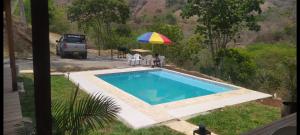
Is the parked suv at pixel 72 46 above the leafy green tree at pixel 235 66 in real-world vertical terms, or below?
above

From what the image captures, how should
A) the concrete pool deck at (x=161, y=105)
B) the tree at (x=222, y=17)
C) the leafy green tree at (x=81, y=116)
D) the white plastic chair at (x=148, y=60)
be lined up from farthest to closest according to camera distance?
the white plastic chair at (x=148, y=60) → the tree at (x=222, y=17) → the concrete pool deck at (x=161, y=105) → the leafy green tree at (x=81, y=116)

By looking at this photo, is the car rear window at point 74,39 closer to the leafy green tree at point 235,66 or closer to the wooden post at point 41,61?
the leafy green tree at point 235,66

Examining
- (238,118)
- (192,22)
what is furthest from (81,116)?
(192,22)

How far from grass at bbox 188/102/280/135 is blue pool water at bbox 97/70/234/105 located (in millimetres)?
2879

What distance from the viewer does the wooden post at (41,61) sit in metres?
2.22

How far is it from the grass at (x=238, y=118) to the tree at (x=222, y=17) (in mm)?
6983

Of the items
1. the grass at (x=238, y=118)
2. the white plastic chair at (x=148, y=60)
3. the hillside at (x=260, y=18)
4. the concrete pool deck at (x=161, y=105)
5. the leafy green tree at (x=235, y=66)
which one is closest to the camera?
the grass at (x=238, y=118)

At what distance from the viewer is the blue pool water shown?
11.7 metres

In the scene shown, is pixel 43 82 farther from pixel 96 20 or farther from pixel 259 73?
pixel 96 20

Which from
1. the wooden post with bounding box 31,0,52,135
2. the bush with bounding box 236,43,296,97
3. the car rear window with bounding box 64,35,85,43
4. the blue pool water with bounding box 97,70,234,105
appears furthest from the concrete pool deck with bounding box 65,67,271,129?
the car rear window with bounding box 64,35,85,43

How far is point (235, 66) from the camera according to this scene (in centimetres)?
1363

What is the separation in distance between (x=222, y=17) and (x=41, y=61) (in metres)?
13.6

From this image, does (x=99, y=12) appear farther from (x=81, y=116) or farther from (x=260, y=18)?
(x=81, y=116)

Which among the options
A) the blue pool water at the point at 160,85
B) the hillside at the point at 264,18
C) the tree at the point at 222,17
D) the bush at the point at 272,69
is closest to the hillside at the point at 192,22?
the hillside at the point at 264,18
